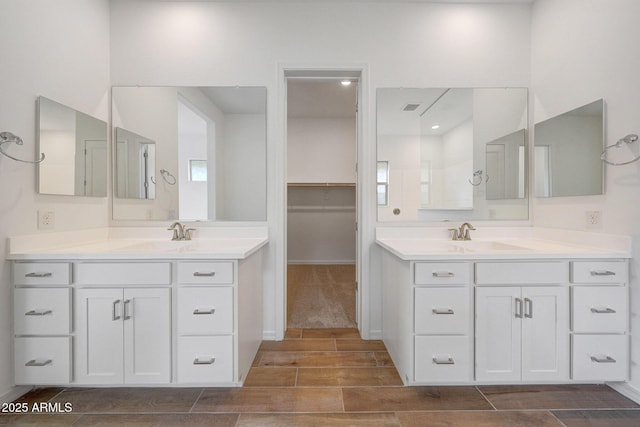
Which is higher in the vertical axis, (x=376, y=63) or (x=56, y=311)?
(x=376, y=63)

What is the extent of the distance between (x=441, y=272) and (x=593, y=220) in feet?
3.44

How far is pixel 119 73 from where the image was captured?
8.27 ft

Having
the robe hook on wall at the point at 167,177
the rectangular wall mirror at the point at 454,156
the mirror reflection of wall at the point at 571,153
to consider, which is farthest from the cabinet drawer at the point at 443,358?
the robe hook on wall at the point at 167,177

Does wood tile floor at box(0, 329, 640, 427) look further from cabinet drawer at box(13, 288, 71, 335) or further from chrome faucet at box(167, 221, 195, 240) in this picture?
chrome faucet at box(167, 221, 195, 240)

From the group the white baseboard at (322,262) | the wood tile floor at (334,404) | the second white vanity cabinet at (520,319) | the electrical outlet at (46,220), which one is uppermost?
the electrical outlet at (46,220)

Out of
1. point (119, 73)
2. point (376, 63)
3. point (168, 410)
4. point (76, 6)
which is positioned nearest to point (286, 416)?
point (168, 410)

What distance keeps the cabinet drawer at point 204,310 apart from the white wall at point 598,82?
7.25 feet

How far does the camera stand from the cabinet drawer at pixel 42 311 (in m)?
1.76

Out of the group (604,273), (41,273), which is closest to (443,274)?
(604,273)

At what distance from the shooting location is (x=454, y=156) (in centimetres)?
263

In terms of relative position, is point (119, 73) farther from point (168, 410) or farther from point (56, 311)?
point (168, 410)

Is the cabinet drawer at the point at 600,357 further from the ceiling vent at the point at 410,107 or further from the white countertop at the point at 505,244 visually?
the ceiling vent at the point at 410,107

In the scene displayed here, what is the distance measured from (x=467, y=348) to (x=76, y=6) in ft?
10.6

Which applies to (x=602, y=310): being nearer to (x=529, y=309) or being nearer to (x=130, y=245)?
(x=529, y=309)
